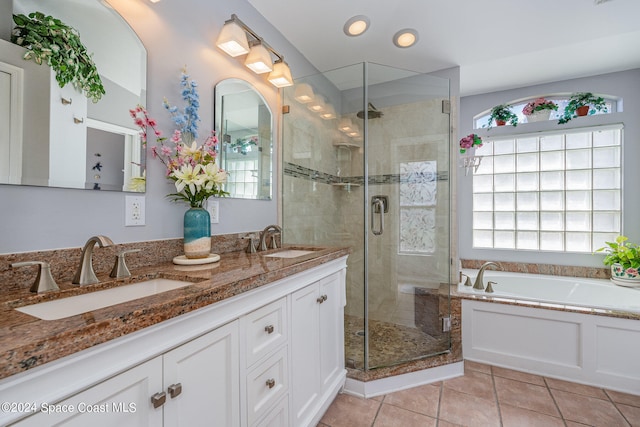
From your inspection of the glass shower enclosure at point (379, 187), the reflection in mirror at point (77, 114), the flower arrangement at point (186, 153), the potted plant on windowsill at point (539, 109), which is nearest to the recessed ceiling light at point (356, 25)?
the glass shower enclosure at point (379, 187)

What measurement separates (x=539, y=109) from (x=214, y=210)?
3598 millimetres

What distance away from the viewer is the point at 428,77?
254 centimetres

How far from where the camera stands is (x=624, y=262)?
2.68m

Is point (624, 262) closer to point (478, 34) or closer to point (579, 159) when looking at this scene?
point (579, 159)

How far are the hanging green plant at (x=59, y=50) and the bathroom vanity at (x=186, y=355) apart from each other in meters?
0.74

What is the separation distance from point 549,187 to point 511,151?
0.57 meters

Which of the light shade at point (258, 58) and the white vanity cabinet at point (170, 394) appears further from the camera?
the light shade at point (258, 58)

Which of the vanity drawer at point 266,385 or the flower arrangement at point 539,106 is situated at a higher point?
the flower arrangement at point 539,106

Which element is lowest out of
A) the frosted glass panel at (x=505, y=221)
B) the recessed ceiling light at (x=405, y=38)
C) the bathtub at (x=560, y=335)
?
the bathtub at (x=560, y=335)

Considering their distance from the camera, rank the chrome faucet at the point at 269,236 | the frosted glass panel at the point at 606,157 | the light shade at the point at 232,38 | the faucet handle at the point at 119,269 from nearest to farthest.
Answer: the faucet handle at the point at 119,269 < the light shade at the point at 232,38 < the chrome faucet at the point at 269,236 < the frosted glass panel at the point at 606,157

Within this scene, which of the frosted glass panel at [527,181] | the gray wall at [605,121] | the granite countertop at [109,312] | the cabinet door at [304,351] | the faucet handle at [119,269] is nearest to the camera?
the granite countertop at [109,312]

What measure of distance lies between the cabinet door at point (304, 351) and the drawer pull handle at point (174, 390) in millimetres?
625

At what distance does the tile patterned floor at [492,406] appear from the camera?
1.69m

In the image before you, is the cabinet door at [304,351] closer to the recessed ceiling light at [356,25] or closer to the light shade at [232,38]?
the light shade at [232,38]
